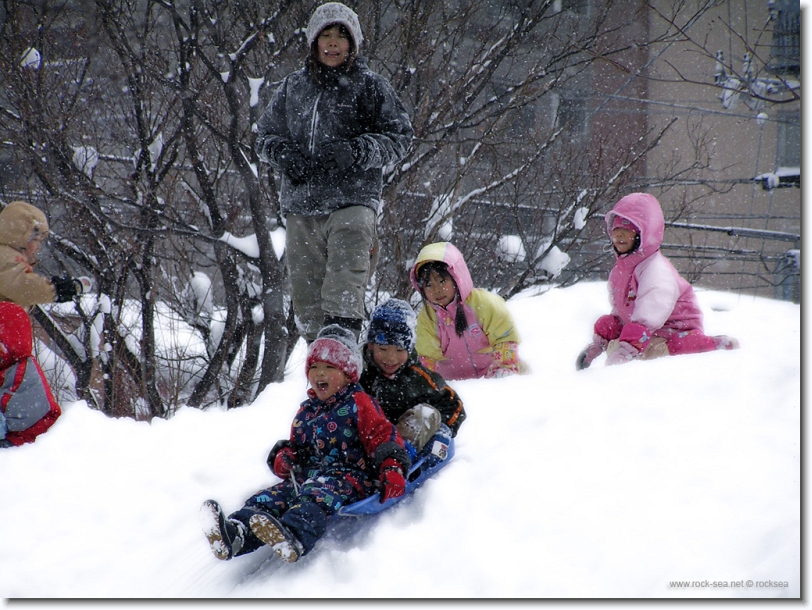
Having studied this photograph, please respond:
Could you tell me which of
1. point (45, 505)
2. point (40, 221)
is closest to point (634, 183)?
point (40, 221)

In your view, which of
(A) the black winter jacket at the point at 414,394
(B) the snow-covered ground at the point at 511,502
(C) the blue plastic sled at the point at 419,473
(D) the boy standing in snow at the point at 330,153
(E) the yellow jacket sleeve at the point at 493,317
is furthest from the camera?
(E) the yellow jacket sleeve at the point at 493,317

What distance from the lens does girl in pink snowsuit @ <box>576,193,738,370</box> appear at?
144 inches

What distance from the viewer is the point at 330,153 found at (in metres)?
Result: 3.17

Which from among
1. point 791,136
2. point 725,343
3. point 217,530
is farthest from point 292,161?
point 791,136

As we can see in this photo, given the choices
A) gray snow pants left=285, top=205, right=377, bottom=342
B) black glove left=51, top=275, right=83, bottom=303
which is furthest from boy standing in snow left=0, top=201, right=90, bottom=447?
gray snow pants left=285, top=205, right=377, bottom=342

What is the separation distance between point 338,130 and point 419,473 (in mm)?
1843

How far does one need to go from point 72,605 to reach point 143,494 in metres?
0.78

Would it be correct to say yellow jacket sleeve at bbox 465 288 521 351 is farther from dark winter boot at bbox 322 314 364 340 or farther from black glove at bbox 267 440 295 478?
black glove at bbox 267 440 295 478

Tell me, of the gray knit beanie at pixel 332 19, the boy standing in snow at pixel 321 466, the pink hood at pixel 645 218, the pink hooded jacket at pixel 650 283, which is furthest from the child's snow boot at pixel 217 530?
the pink hood at pixel 645 218

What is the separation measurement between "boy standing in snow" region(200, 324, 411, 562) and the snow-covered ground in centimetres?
Answer: 12

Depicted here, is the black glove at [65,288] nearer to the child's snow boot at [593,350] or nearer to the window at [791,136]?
the child's snow boot at [593,350]

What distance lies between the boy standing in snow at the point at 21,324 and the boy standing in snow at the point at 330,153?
123 centimetres

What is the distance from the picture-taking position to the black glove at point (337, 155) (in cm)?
314

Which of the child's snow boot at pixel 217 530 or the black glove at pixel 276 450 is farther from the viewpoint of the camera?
the black glove at pixel 276 450
